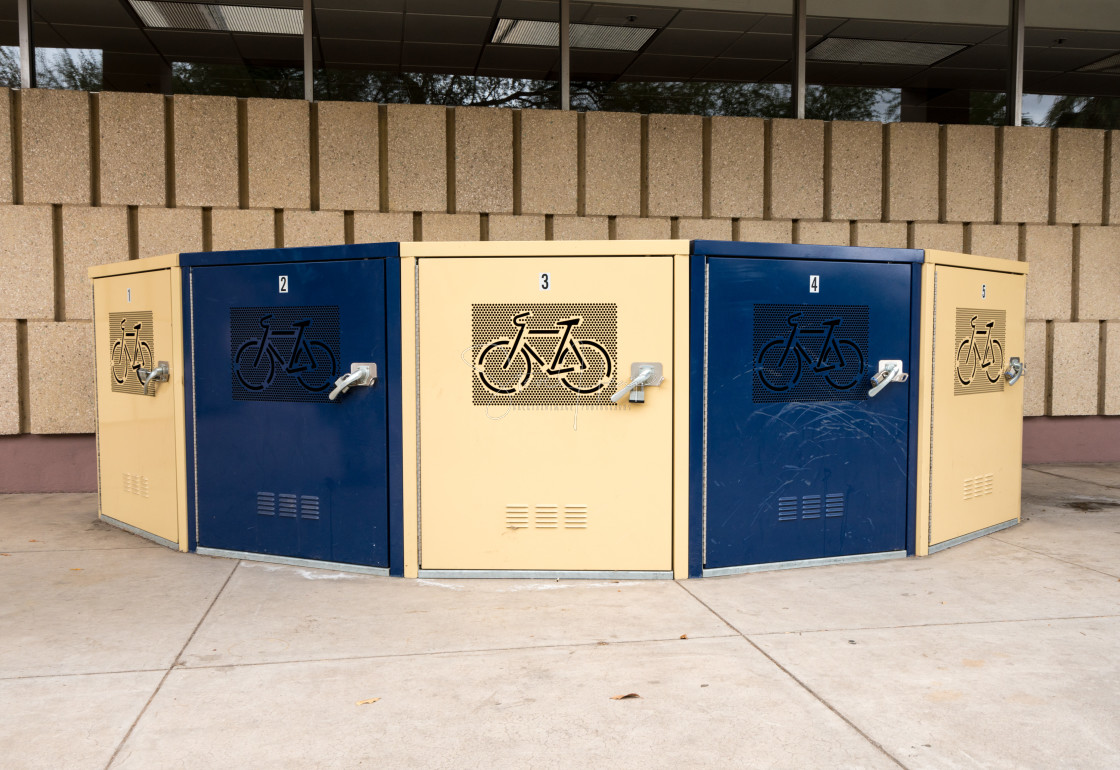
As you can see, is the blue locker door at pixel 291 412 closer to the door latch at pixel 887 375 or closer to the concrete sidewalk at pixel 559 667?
the concrete sidewalk at pixel 559 667

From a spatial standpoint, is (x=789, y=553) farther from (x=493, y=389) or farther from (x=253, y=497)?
(x=253, y=497)

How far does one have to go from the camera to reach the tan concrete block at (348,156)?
7816 mm

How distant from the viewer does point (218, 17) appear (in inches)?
325

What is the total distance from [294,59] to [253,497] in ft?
15.3

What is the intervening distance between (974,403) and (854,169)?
3.62 meters

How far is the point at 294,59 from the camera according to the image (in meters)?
8.00

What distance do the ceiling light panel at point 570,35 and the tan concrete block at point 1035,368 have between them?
5.06m

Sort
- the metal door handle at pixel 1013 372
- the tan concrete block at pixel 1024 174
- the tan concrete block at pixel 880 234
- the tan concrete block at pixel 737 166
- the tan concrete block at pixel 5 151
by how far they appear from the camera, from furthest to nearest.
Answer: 1. the tan concrete block at pixel 1024 174
2. the tan concrete block at pixel 880 234
3. the tan concrete block at pixel 737 166
4. the tan concrete block at pixel 5 151
5. the metal door handle at pixel 1013 372

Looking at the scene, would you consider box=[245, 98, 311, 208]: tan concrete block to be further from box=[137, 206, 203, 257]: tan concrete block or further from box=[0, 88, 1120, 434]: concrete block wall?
box=[137, 206, 203, 257]: tan concrete block

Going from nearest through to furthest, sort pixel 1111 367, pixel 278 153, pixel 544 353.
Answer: pixel 544 353
pixel 278 153
pixel 1111 367

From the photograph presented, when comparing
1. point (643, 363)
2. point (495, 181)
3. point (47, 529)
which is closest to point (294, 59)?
point (495, 181)

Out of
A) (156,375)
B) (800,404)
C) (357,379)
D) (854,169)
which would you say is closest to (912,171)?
(854,169)

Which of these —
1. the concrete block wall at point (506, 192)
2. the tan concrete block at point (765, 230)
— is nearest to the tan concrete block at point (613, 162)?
the concrete block wall at point (506, 192)

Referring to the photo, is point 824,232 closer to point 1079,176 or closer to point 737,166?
point 737,166
